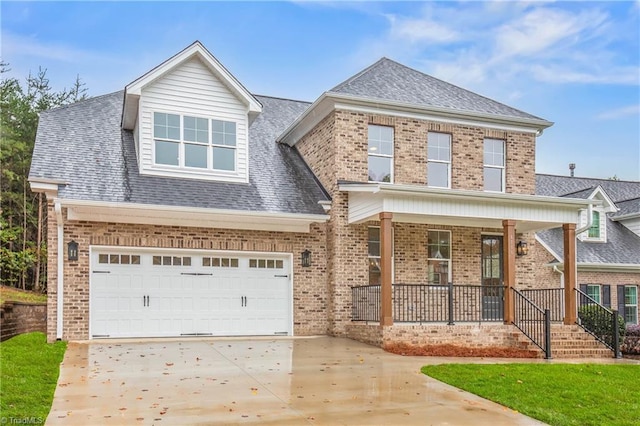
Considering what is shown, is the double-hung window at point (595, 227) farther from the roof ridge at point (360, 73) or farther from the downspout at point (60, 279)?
the downspout at point (60, 279)

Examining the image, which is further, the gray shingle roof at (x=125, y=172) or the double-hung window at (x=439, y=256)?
the double-hung window at (x=439, y=256)

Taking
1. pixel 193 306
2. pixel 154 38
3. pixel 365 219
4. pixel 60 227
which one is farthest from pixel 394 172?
pixel 154 38

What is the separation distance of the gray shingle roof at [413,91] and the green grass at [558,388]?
25.7 ft

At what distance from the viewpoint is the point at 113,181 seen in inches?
567

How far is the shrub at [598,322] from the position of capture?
15.0m

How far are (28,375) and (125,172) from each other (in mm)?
6959

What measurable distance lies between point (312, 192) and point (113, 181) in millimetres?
5050

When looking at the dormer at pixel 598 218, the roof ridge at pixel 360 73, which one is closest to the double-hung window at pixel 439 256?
the roof ridge at pixel 360 73

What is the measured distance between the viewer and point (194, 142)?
51.0 feet

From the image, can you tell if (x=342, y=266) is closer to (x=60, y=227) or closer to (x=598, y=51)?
(x=60, y=227)

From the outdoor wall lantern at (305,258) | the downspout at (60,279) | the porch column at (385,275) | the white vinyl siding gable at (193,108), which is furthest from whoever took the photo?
the outdoor wall lantern at (305,258)

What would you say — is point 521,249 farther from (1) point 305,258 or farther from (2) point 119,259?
(2) point 119,259

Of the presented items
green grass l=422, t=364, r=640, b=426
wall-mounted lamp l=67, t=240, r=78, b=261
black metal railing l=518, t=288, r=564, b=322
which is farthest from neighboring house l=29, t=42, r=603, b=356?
green grass l=422, t=364, r=640, b=426

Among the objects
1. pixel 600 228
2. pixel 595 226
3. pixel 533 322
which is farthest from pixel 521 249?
pixel 600 228
